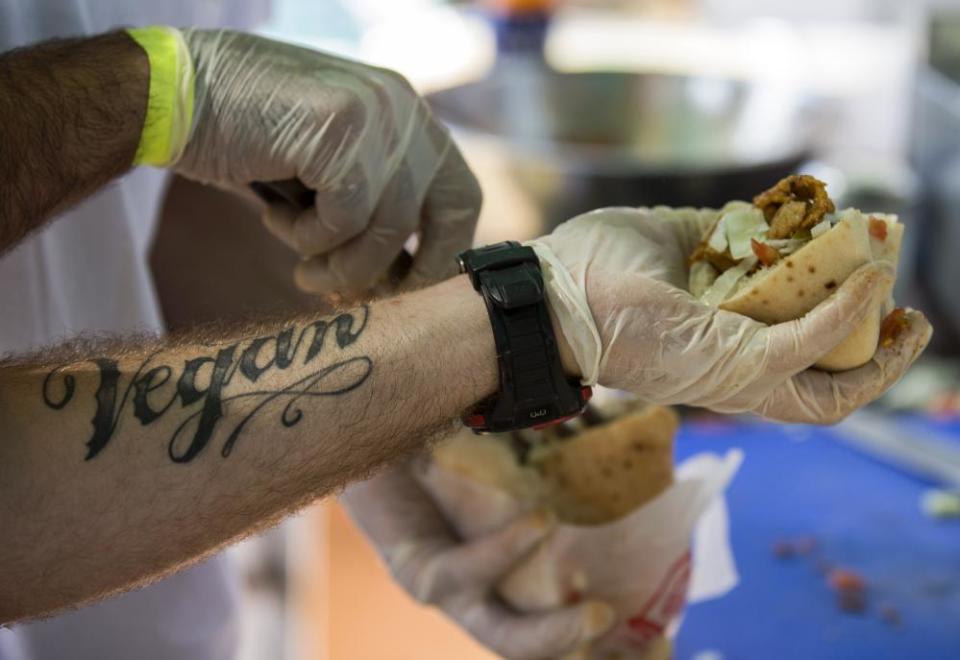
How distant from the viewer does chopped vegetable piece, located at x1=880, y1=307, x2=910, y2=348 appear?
3.76ft

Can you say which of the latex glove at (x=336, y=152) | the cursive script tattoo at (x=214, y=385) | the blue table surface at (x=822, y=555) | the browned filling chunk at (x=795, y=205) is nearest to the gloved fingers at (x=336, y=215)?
the latex glove at (x=336, y=152)

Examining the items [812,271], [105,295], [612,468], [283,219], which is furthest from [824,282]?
[105,295]

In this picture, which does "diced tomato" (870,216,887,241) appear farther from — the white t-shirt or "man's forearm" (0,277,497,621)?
the white t-shirt

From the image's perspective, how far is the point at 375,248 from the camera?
1411mm

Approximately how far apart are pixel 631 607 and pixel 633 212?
59 centimetres

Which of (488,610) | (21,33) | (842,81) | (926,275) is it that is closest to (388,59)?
(842,81)

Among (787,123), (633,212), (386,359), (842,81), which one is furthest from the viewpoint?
(842,81)

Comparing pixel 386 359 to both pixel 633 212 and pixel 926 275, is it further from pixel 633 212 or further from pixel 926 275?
pixel 926 275

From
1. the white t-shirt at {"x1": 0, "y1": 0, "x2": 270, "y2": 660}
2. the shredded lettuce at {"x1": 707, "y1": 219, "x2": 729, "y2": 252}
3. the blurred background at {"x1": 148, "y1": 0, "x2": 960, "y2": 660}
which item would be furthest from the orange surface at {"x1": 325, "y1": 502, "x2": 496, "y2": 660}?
the shredded lettuce at {"x1": 707, "y1": 219, "x2": 729, "y2": 252}

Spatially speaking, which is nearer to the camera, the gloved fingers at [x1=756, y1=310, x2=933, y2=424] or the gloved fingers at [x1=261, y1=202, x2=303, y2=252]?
the gloved fingers at [x1=756, y1=310, x2=933, y2=424]

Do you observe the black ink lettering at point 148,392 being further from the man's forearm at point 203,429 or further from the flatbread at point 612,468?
the flatbread at point 612,468

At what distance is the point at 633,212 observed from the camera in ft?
4.00

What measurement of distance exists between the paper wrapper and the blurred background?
0.92 feet

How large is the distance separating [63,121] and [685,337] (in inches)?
30.6
